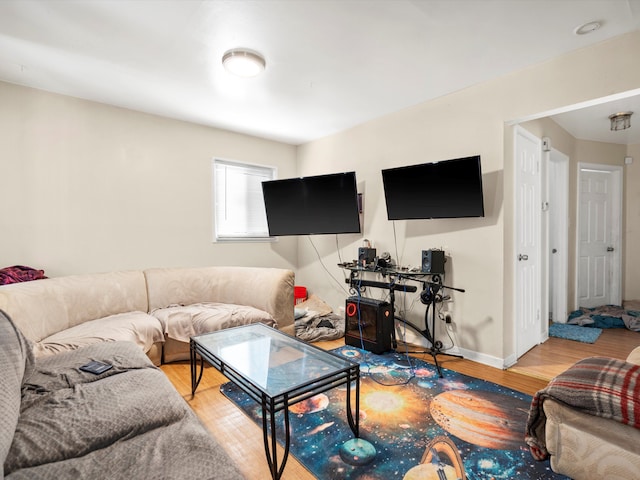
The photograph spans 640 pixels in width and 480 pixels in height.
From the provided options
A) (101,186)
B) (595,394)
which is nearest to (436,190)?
(595,394)

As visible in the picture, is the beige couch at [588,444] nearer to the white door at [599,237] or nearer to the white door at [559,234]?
the white door at [559,234]

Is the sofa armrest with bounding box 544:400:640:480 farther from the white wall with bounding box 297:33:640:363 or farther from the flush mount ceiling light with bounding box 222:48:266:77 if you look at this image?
the flush mount ceiling light with bounding box 222:48:266:77

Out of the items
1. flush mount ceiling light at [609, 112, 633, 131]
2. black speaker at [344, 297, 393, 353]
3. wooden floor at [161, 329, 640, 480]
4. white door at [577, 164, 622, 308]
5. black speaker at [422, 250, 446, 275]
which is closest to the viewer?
wooden floor at [161, 329, 640, 480]

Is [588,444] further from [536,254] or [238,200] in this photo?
[238,200]

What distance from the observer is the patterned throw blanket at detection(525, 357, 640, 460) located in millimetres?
1358

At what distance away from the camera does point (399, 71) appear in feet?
8.80

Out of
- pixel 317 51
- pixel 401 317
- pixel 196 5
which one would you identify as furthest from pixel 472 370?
pixel 196 5

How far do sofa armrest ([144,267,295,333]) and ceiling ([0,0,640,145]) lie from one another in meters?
1.79

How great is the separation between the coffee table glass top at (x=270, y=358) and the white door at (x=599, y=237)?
4.47 m

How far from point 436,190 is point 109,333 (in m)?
2.97

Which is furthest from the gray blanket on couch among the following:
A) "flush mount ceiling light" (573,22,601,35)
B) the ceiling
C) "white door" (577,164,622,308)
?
"white door" (577,164,622,308)

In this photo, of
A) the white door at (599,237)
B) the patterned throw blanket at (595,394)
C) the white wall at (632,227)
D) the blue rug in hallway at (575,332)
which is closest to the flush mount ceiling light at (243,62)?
the patterned throw blanket at (595,394)

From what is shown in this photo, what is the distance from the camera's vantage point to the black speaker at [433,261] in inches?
120

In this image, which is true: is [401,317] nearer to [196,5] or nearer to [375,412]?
[375,412]
